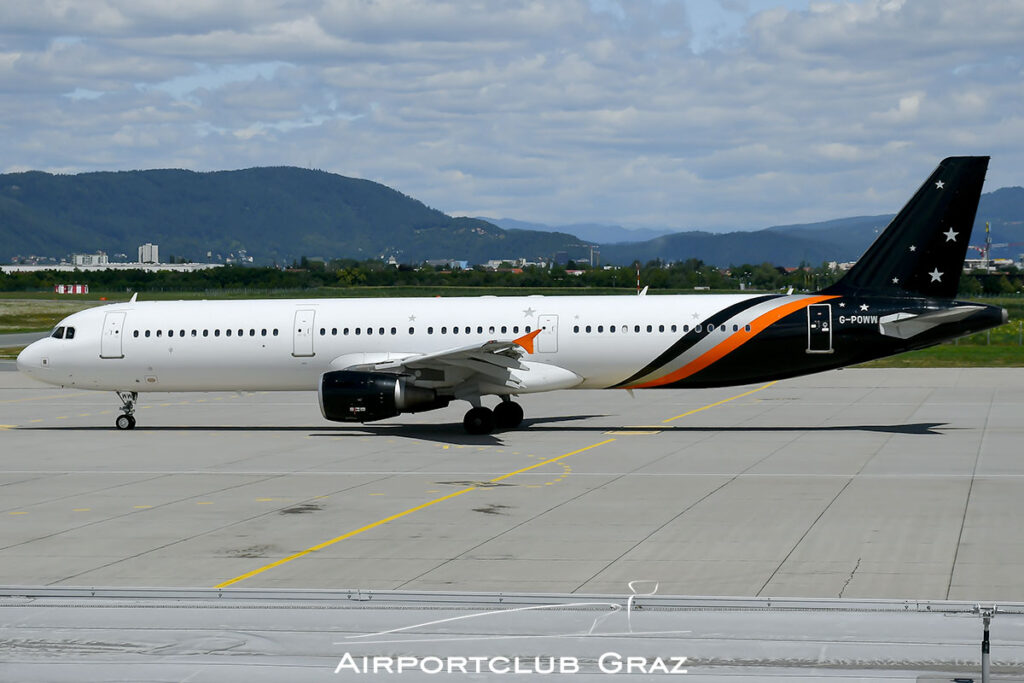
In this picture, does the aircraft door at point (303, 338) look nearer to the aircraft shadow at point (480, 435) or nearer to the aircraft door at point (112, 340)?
the aircraft shadow at point (480, 435)

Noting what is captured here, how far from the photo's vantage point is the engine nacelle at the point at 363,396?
1168 inches

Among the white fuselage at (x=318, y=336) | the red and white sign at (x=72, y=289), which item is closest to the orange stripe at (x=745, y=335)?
the white fuselage at (x=318, y=336)

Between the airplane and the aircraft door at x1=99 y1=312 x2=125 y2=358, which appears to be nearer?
the airplane

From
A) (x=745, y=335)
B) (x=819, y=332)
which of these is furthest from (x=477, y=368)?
(x=819, y=332)

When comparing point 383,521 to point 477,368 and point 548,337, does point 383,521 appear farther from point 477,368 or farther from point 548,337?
point 548,337

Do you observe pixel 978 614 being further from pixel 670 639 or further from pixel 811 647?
pixel 670 639

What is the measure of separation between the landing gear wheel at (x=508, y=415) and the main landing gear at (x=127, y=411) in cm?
1002

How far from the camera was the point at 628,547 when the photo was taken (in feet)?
54.9

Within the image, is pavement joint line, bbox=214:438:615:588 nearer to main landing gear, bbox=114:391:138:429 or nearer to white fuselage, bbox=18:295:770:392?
white fuselage, bbox=18:295:770:392

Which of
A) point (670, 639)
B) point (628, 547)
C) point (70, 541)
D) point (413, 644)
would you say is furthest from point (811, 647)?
point (70, 541)

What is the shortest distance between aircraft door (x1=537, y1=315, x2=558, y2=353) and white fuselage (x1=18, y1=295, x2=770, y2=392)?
0.08ft

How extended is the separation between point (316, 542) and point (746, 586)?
623 cm

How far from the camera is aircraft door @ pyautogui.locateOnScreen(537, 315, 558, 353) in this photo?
31.5m

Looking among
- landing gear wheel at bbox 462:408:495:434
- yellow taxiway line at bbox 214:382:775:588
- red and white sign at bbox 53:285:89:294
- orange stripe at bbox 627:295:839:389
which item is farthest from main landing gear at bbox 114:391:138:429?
red and white sign at bbox 53:285:89:294
